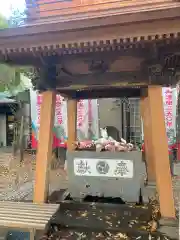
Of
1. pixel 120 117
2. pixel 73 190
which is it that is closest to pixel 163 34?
pixel 73 190

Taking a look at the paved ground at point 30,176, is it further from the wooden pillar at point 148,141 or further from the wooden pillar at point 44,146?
the wooden pillar at point 44,146

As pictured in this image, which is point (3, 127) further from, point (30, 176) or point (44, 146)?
point (44, 146)

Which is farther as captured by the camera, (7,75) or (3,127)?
(3,127)

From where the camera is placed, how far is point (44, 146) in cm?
568

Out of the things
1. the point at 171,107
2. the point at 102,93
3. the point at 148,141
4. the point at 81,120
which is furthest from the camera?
the point at 81,120

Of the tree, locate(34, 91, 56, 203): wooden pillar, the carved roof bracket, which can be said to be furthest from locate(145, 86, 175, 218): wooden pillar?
the tree

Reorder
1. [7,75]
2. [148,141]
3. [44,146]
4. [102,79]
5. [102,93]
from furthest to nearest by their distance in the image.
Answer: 1. [7,75]
2. [102,93]
3. [148,141]
4. [44,146]
5. [102,79]

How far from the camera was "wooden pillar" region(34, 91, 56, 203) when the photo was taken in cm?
566

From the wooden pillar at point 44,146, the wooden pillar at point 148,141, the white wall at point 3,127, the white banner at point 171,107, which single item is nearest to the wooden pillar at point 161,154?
the wooden pillar at point 44,146

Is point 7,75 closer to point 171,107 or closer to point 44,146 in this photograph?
point 44,146

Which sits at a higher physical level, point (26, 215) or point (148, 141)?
point (148, 141)

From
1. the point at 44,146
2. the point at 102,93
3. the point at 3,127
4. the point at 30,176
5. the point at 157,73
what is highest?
the point at 102,93

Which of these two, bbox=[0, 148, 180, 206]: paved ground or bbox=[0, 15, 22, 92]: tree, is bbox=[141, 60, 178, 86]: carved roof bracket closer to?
bbox=[0, 148, 180, 206]: paved ground

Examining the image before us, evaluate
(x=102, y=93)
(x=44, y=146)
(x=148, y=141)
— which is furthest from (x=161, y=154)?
(x=102, y=93)
